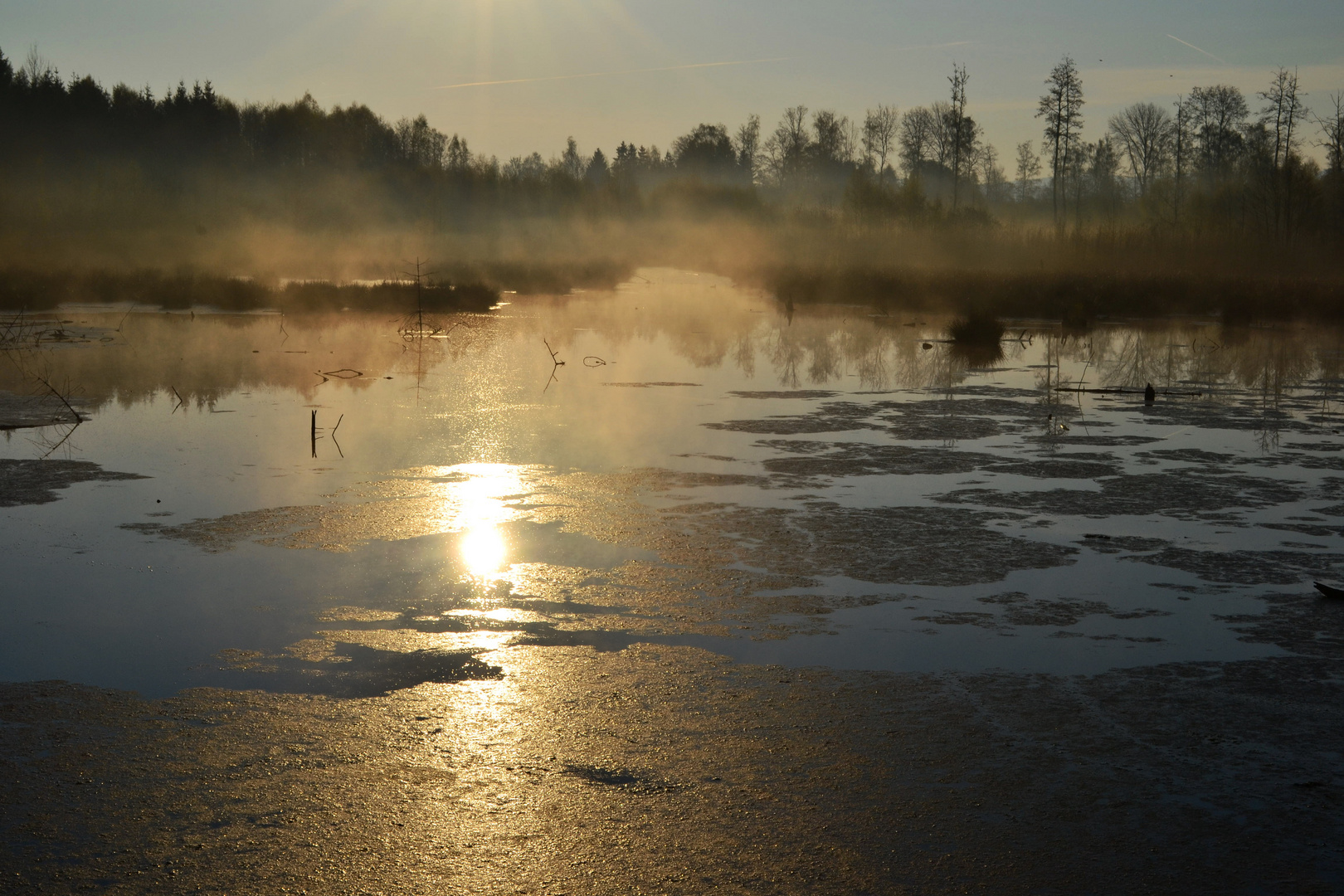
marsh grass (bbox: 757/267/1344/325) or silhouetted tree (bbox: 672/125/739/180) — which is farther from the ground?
silhouetted tree (bbox: 672/125/739/180)

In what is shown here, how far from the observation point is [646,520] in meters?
6.67

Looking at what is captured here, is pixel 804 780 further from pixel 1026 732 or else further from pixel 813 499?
pixel 813 499

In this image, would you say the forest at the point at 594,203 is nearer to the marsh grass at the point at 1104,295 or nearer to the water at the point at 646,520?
the marsh grass at the point at 1104,295

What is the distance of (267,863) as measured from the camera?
112 inches

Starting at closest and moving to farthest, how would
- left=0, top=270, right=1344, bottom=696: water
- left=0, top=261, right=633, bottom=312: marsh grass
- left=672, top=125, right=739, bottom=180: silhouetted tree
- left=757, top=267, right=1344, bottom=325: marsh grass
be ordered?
left=0, top=270, right=1344, bottom=696: water, left=757, top=267, right=1344, bottom=325: marsh grass, left=0, top=261, right=633, bottom=312: marsh grass, left=672, top=125, right=739, bottom=180: silhouetted tree

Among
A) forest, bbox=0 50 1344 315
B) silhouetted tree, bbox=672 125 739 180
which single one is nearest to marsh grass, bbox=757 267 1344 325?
forest, bbox=0 50 1344 315

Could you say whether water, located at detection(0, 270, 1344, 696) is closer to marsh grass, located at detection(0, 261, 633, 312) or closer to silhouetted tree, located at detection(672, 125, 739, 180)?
marsh grass, located at detection(0, 261, 633, 312)

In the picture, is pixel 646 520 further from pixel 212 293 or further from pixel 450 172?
pixel 450 172

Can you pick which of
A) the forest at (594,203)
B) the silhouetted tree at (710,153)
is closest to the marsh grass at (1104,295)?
the forest at (594,203)

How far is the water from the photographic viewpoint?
460 centimetres

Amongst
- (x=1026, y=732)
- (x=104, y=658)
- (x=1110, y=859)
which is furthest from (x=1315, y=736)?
(x=104, y=658)

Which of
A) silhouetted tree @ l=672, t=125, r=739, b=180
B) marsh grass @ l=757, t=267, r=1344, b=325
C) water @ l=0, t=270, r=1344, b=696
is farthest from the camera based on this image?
silhouetted tree @ l=672, t=125, r=739, b=180

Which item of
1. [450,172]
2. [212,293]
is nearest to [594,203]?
[450,172]

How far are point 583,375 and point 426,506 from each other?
7044 mm
